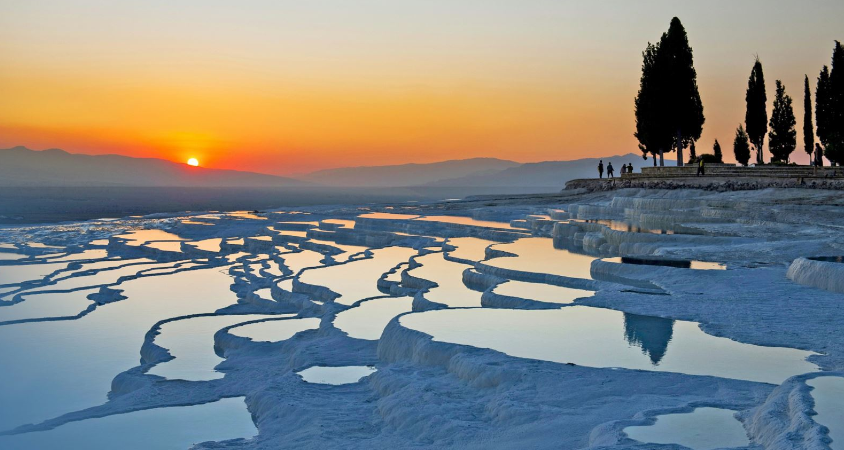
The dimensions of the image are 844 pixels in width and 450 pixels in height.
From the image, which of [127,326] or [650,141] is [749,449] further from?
[650,141]

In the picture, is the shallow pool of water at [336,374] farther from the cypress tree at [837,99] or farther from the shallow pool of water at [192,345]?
the cypress tree at [837,99]

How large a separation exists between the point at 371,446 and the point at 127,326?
8142 millimetres

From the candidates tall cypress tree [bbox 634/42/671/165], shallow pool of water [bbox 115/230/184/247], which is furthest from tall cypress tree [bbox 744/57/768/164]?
shallow pool of water [bbox 115/230/184/247]

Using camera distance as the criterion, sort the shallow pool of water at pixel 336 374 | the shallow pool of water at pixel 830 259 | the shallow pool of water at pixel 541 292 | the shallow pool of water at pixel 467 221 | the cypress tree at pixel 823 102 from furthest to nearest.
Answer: the cypress tree at pixel 823 102
the shallow pool of water at pixel 467 221
the shallow pool of water at pixel 830 259
the shallow pool of water at pixel 541 292
the shallow pool of water at pixel 336 374

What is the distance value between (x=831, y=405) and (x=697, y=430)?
4.16 ft

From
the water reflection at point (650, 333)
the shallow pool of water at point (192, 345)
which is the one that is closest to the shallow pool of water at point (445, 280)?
the water reflection at point (650, 333)

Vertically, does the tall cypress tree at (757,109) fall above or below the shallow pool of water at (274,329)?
above

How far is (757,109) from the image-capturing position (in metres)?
44.3

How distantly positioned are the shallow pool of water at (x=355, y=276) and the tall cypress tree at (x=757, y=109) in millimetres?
29637

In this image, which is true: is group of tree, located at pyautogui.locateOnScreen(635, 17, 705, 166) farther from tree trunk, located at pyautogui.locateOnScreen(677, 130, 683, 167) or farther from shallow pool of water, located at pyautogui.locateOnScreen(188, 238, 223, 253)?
shallow pool of water, located at pyautogui.locateOnScreen(188, 238, 223, 253)

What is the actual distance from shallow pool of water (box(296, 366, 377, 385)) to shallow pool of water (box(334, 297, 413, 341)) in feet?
4.18

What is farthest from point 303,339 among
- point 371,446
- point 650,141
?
point 650,141

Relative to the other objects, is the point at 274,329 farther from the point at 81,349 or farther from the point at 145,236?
the point at 145,236

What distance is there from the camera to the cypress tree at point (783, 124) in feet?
153
